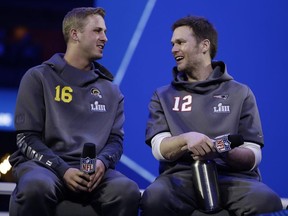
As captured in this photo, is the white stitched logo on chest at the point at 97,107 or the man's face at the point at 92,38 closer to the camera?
the white stitched logo on chest at the point at 97,107

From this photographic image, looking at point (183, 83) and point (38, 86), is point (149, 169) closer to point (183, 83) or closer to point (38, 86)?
point (183, 83)

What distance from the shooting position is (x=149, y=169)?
3619mm

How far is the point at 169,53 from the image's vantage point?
3.67m

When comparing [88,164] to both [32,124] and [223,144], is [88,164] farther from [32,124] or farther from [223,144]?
[223,144]

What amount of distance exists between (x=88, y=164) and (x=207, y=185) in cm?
53

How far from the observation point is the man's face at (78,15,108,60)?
310 centimetres

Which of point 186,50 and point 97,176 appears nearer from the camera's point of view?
point 97,176

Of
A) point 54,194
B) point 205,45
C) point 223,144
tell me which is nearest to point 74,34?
point 205,45

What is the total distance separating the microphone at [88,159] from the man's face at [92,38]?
2.51 feet

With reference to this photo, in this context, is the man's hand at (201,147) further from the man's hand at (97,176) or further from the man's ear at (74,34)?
the man's ear at (74,34)

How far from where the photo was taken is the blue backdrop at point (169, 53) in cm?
361

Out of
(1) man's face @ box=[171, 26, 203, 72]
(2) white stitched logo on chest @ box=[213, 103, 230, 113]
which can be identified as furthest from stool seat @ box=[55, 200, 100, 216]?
(1) man's face @ box=[171, 26, 203, 72]

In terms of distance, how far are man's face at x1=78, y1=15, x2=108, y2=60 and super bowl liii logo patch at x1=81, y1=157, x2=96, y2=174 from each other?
0.78 metres

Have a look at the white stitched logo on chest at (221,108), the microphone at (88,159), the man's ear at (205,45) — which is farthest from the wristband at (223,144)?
the man's ear at (205,45)
